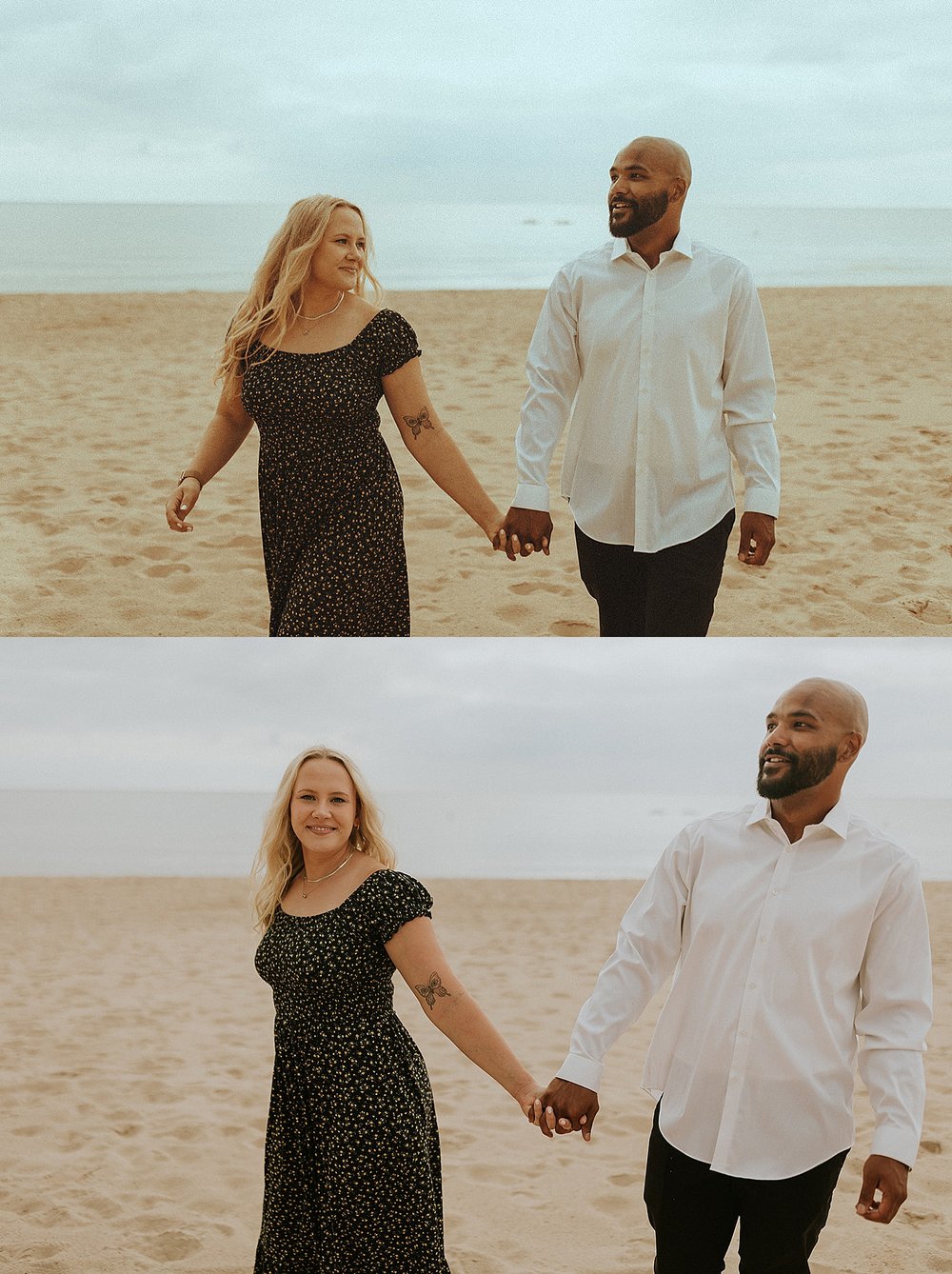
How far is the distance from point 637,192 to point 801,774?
108 cm

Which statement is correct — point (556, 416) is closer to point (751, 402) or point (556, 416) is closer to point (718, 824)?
point (751, 402)

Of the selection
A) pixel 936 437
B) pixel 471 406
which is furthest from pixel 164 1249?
pixel 936 437

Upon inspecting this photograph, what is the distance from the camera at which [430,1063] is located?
469cm

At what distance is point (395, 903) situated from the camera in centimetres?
191

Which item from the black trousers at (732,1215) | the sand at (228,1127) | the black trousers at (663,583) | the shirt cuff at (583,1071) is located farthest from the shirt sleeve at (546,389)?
the sand at (228,1127)

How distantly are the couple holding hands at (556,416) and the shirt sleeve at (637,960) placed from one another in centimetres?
76

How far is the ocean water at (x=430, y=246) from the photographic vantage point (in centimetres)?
1492

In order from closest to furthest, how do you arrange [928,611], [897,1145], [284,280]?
[897,1145] < [284,280] < [928,611]

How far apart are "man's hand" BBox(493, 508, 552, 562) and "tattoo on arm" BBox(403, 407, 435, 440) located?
224 mm

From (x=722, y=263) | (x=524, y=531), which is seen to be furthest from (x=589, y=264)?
(x=524, y=531)

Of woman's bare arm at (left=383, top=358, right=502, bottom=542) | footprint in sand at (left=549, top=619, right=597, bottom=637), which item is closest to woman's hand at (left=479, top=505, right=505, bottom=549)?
woman's bare arm at (left=383, top=358, right=502, bottom=542)

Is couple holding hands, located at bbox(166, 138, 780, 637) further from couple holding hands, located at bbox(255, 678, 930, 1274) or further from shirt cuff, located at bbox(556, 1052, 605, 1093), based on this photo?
shirt cuff, located at bbox(556, 1052, 605, 1093)

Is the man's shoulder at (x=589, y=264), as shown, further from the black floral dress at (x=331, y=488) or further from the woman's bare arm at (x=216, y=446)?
the woman's bare arm at (x=216, y=446)

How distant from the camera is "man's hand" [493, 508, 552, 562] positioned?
2.46 metres
